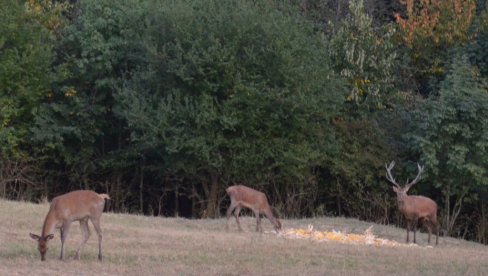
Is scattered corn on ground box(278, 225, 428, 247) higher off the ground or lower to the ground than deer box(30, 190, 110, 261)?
lower

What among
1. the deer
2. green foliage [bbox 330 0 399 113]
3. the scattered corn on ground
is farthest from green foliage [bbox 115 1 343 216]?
the deer

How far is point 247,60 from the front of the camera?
3016cm

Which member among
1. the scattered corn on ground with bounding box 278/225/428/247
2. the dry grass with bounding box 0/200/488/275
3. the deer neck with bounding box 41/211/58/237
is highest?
the deer neck with bounding box 41/211/58/237

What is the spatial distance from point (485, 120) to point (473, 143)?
2.42ft

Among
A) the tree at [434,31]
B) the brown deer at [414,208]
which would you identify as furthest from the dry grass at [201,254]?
the tree at [434,31]

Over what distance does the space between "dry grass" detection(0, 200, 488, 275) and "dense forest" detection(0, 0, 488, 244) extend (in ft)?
22.4

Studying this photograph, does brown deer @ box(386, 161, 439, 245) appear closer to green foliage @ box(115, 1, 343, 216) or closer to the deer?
green foliage @ box(115, 1, 343, 216)

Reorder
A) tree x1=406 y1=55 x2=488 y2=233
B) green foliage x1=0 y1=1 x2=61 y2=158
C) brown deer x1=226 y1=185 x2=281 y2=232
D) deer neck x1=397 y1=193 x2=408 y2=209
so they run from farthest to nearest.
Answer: green foliage x1=0 y1=1 x2=61 y2=158
tree x1=406 y1=55 x2=488 y2=233
brown deer x1=226 y1=185 x2=281 y2=232
deer neck x1=397 y1=193 x2=408 y2=209

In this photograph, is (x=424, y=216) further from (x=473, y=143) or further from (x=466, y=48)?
(x=466, y=48)

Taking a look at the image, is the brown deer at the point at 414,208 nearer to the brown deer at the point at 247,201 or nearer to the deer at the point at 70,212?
the brown deer at the point at 247,201

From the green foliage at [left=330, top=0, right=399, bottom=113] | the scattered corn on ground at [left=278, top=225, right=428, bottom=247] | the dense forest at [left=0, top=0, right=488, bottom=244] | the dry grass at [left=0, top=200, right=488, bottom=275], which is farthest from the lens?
the green foliage at [left=330, top=0, right=399, bottom=113]

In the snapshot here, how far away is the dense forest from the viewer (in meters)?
30.0

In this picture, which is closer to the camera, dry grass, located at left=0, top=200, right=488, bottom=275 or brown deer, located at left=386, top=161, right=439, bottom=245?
dry grass, located at left=0, top=200, right=488, bottom=275

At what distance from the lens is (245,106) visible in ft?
98.7
